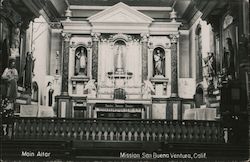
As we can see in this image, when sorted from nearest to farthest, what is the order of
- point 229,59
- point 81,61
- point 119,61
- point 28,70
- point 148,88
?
point 229,59, point 28,70, point 148,88, point 119,61, point 81,61

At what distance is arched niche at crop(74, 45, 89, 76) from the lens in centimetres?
1661

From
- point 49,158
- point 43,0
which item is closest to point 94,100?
point 43,0

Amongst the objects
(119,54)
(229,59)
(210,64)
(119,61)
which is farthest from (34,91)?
(229,59)

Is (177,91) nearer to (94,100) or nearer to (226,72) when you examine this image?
(94,100)

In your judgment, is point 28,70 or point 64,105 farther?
point 64,105

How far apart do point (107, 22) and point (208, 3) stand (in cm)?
685

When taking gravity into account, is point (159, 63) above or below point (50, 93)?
above

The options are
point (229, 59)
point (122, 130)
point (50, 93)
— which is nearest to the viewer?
point (122, 130)

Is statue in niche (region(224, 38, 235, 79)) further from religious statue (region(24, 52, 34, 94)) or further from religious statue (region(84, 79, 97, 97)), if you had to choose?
religious statue (region(84, 79, 97, 97))

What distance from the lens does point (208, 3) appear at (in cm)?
1081

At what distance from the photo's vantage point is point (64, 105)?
14.8m

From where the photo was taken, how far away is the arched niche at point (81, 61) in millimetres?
16609

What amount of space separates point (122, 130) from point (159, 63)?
352 inches

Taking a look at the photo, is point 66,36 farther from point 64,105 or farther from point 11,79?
point 11,79
